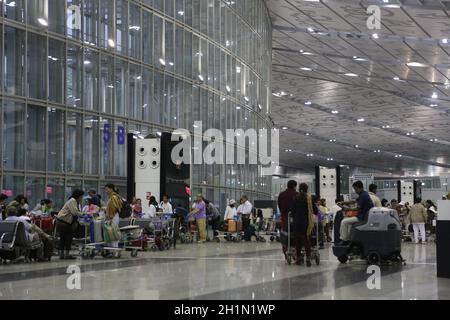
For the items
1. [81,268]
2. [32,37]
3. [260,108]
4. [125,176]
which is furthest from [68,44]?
[260,108]

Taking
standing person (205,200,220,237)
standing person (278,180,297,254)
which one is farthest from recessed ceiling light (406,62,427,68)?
standing person (278,180,297,254)

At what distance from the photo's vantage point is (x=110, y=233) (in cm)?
1550

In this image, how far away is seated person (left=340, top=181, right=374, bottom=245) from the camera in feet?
44.1

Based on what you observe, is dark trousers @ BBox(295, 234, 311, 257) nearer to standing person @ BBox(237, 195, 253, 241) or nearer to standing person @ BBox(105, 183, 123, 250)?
standing person @ BBox(105, 183, 123, 250)

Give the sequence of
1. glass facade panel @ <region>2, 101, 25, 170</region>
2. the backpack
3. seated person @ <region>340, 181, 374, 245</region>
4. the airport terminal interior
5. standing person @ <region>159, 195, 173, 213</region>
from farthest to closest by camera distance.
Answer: standing person @ <region>159, 195, 173, 213</region> → glass facade panel @ <region>2, 101, 25, 170</region> → the backpack → seated person @ <region>340, 181, 374, 245</region> → the airport terminal interior

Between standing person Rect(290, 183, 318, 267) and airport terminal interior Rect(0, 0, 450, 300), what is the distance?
4 cm

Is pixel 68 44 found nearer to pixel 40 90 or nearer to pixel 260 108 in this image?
pixel 40 90

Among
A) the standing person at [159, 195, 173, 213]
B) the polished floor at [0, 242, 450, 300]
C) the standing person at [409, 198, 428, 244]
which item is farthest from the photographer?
the standing person at [409, 198, 428, 244]

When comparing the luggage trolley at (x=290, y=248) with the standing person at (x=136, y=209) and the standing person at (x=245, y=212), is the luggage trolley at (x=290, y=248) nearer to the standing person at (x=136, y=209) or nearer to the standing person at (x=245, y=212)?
the standing person at (x=136, y=209)

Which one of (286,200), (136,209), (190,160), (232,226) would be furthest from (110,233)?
(190,160)

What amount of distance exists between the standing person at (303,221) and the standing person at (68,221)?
186 inches

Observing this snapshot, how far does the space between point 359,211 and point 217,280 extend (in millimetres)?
4106

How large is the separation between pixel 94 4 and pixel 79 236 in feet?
33.1

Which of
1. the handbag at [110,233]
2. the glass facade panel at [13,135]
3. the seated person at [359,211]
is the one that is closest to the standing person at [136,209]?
the glass facade panel at [13,135]
